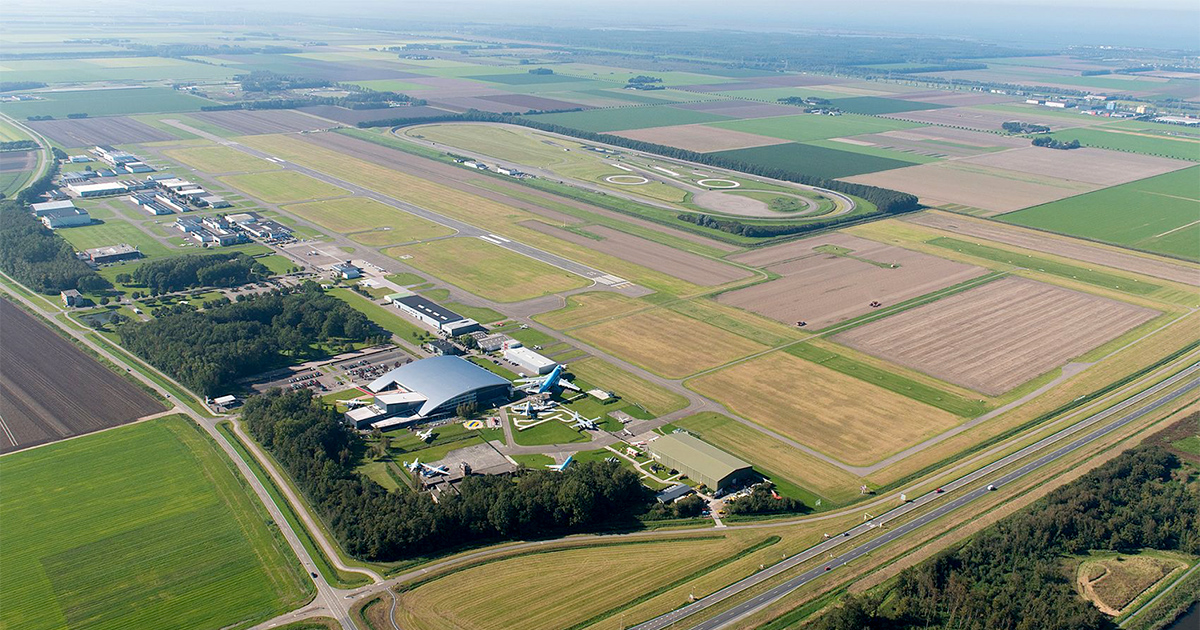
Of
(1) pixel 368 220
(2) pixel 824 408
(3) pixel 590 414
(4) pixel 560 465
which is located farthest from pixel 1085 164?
(4) pixel 560 465

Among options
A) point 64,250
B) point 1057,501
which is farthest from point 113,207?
point 1057,501

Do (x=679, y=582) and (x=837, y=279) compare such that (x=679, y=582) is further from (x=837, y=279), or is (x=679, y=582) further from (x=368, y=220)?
(x=368, y=220)

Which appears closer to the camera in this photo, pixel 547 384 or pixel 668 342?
pixel 547 384

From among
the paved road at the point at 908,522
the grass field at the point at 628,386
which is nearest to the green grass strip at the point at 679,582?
the paved road at the point at 908,522

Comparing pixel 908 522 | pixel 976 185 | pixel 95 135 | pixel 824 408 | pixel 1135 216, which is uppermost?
pixel 95 135

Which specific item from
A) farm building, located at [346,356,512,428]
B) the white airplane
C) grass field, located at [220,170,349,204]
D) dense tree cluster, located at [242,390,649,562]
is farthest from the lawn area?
the white airplane

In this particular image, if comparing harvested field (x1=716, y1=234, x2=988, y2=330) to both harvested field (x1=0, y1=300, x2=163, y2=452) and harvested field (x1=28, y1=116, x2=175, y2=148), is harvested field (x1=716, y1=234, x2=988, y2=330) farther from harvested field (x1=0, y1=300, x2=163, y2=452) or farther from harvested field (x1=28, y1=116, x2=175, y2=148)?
harvested field (x1=28, y1=116, x2=175, y2=148)

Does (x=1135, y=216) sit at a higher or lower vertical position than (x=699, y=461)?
higher

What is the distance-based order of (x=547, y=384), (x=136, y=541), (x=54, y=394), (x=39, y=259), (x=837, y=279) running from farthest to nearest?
(x=837, y=279)
(x=39, y=259)
(x=547, y=384)
(x=54, y=394)
(x=136, y=541)
